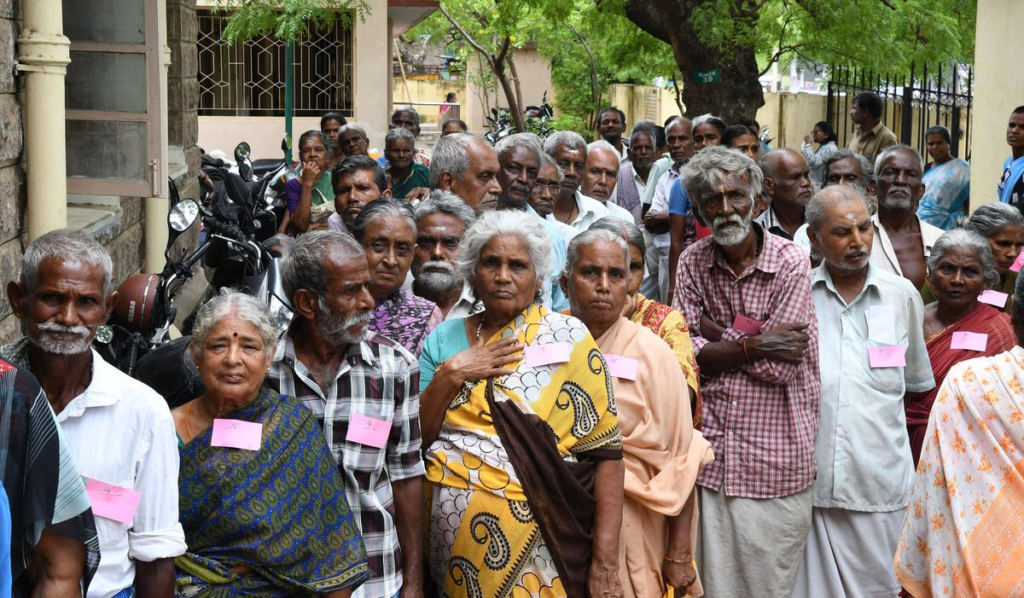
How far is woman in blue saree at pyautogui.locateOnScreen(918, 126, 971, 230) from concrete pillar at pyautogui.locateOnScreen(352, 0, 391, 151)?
1031 cm

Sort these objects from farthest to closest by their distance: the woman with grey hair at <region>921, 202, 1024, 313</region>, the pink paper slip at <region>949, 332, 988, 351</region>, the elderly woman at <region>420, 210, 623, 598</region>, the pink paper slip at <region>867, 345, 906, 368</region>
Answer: the woman with grey hair at <region>921, 202, 1024, 313</region> < the pink paper slip at <region>949, 332, 988, 351</region> < the pink paper slip at <region>867, 345, 906, 368</region> < the elderly woman at <region>420, 210, 623, 598</region>

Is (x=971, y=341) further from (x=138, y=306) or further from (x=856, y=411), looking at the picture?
(x=138, y=306)

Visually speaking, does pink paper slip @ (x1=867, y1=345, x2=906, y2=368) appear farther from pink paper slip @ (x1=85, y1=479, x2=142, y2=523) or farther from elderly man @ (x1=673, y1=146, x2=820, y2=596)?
pink paper slip @ (x1=85, y1=479, x2=142, y2=523)

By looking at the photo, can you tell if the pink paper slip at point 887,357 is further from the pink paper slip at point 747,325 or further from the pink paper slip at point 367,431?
the pink paper slip at point 367,431

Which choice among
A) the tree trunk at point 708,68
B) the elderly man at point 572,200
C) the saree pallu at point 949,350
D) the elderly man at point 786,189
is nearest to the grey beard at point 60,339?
the saree pallu at point 949,350

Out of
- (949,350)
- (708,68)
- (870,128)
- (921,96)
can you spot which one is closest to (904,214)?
(949,350)

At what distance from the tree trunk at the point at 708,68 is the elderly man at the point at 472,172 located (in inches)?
279

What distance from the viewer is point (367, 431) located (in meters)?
3.92

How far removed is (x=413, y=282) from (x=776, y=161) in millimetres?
2618

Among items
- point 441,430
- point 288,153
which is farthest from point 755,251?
point 288,153

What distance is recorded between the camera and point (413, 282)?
564cm

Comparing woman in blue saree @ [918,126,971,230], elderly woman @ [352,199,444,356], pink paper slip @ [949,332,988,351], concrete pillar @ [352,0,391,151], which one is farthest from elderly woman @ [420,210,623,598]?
concrete pillar @ [352,0,391,151]

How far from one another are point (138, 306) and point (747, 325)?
2.57m

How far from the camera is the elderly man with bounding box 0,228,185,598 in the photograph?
10.8 feet
